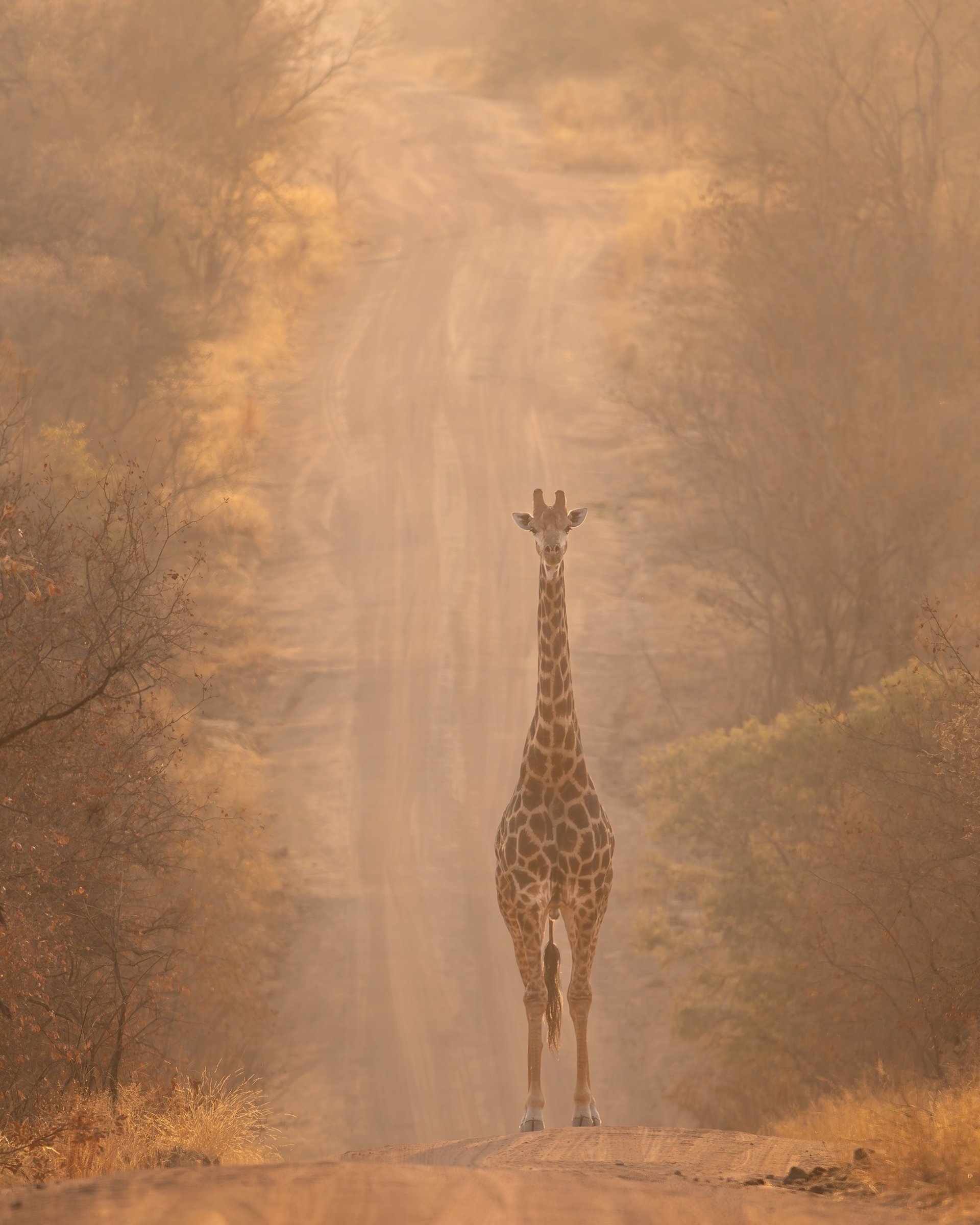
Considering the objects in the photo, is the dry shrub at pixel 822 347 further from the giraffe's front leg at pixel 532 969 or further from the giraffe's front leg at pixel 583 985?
the giraffe's front leg at pixel 532 969

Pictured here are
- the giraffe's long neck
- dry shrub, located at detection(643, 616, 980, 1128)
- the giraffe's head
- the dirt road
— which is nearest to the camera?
the giraffe's head

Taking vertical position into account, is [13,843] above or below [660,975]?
above

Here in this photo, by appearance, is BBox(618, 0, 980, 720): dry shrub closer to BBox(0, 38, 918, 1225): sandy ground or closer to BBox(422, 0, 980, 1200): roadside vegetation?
BBox(422, 0, 980, 1200): roadside vegetation

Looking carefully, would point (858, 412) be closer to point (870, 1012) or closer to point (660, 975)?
point (660, 975)

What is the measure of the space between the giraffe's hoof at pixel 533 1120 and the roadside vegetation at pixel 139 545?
1.97 m

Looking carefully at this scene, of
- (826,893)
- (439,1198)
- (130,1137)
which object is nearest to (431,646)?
(826,893)

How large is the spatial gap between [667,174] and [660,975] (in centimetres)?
2864

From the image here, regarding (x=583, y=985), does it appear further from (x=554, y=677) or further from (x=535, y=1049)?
(x=554, y=677)

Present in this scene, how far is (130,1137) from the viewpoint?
9.59 metres

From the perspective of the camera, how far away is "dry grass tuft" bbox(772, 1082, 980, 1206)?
28.1 feet

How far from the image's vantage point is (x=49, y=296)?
27.4 meters

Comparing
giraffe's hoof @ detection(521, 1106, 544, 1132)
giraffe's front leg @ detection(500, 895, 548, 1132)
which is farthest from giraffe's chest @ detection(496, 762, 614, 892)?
giraffe's hoof @ detection(521, 1106, 544, 1132)

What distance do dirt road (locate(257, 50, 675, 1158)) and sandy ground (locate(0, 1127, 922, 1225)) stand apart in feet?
25.1

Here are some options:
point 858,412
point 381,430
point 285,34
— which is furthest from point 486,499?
point 285,34
